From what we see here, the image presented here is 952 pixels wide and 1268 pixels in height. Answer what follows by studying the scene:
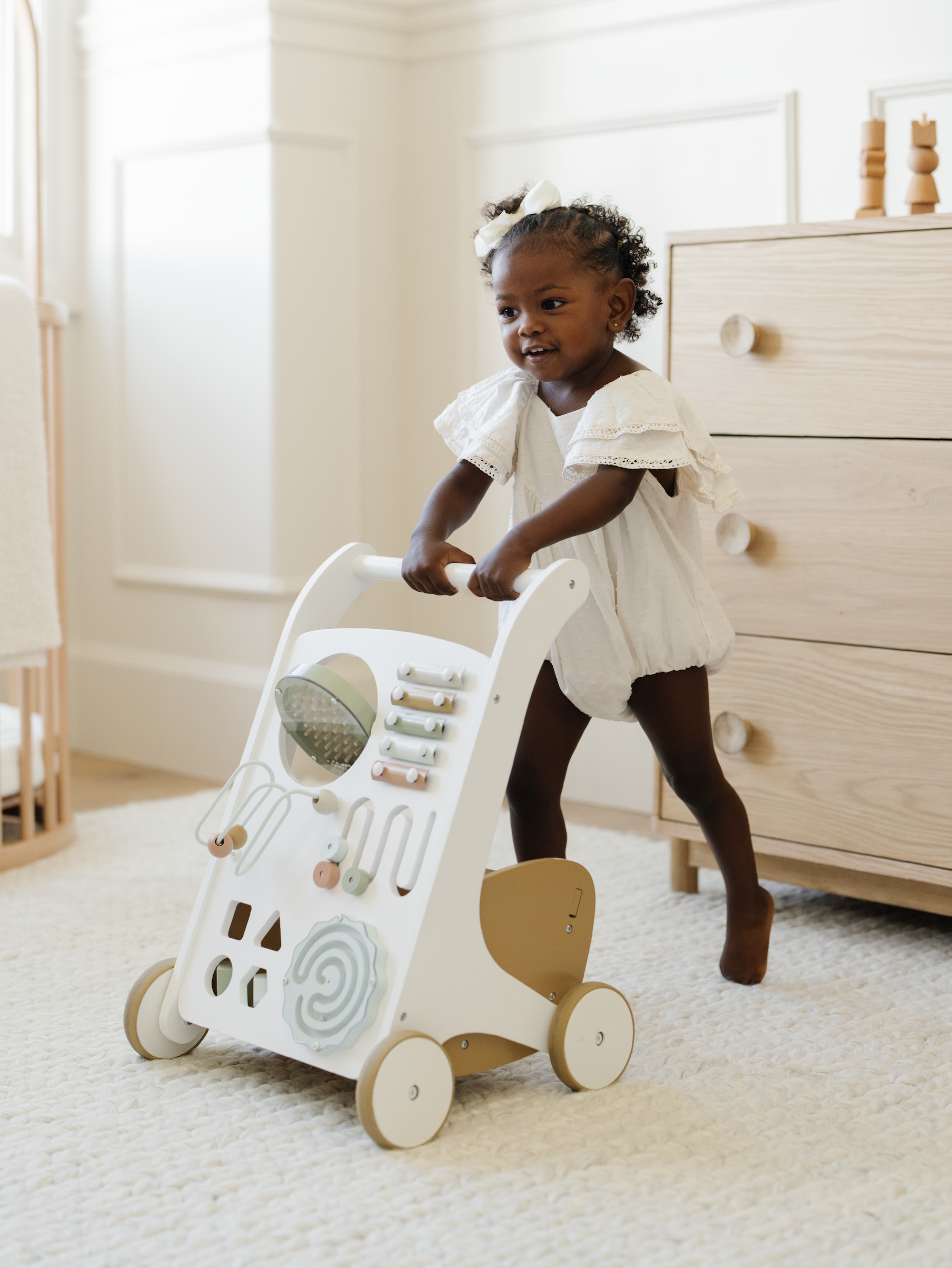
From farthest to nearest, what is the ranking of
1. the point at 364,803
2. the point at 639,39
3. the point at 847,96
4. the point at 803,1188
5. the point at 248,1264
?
the point at 639,39 < the point at 847,96 < the point at 364,803 < the point at 803,1188 < the point at 248,1264

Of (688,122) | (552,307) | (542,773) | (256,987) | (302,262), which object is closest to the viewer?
(256,987)

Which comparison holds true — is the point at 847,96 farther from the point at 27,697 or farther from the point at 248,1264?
the point at 248,1264

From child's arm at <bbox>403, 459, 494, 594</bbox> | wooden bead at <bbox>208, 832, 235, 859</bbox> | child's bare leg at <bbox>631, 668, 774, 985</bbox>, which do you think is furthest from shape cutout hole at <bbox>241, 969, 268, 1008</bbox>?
child's bare leg at <bbox>631, 668, 774, 985</bbox>

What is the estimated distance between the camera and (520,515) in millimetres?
1363

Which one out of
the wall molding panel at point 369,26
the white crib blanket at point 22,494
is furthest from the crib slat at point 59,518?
the wall molding panel at point 369,26

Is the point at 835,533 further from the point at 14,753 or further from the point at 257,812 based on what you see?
the point at 14,753

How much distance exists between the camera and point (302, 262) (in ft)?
7.60

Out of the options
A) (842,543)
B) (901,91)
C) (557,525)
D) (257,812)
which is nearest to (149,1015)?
(257,812)

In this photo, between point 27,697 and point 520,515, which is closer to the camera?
point 520,515

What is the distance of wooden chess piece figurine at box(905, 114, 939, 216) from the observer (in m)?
1.55

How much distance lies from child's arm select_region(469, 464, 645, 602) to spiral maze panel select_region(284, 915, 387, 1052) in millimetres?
296

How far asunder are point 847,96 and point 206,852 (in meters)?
1.36

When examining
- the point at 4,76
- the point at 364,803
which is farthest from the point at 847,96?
the point at 4,76

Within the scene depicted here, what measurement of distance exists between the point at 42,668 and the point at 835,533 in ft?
3.55
